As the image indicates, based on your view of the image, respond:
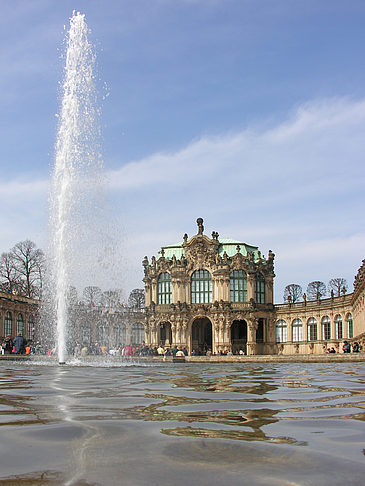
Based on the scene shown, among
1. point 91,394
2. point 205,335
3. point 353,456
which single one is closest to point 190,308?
point 205,335

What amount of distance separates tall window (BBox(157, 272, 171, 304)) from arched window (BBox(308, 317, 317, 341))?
56.7ft

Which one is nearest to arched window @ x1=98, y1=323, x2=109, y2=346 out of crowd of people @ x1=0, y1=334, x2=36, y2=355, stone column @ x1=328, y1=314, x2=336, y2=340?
crowd of people @ x1=0, y1=334, x2=36, y2=355

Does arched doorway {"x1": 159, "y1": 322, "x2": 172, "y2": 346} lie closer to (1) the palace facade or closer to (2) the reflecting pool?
(1) the palace facade

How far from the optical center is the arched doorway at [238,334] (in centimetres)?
7406

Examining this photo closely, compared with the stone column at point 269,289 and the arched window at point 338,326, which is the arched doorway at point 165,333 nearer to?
the stone column at point 269,289

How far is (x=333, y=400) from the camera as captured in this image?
26.2 feet

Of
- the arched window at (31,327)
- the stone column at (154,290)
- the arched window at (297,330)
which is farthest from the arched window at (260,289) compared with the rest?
the arched window at (31,327)

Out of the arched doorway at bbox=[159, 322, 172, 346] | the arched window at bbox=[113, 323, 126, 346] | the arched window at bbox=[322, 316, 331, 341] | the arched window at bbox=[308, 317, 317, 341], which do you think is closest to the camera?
the arched window at bbox=[322, 316, 331, 341]

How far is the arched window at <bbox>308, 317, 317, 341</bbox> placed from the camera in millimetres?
70375

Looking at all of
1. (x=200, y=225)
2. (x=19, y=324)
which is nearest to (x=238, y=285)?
(x=200, y=225)

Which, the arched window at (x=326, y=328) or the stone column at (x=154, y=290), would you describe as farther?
the stone column at (x=154, y=290)

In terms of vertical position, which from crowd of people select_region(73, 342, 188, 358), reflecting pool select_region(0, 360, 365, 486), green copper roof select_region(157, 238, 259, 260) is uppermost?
green copper roof select_region(157, 238, 259, 260)

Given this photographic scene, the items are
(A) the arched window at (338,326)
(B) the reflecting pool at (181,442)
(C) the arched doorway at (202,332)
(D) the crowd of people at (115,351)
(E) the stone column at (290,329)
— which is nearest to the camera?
(B) the reflecting pool at (181,442)

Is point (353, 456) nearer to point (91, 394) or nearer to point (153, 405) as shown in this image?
point (153, 405)
